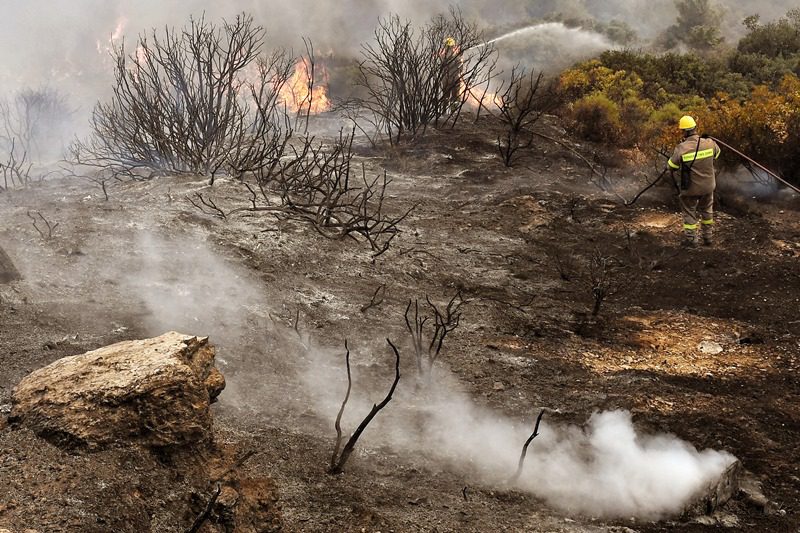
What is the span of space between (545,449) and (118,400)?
231cm

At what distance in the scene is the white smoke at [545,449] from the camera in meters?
3.45

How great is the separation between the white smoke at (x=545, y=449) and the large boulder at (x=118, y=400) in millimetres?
1091

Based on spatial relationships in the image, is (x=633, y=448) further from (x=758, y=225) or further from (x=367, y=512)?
(x=758, y=225)

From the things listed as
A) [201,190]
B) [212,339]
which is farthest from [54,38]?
[212,339]

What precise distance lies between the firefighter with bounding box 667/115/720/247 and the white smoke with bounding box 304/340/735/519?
431 cm

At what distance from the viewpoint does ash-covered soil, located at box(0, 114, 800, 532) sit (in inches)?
125

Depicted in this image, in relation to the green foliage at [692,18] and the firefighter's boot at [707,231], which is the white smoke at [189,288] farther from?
the green foliage at [692,18]

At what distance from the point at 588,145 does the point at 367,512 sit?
10.9 metres

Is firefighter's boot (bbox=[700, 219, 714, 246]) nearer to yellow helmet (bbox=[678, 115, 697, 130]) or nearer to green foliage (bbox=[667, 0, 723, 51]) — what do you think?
yellow helmet (bbox=[678, 115, 697, 130])

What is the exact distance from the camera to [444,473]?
367 cm

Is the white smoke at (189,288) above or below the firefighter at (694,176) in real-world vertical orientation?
below

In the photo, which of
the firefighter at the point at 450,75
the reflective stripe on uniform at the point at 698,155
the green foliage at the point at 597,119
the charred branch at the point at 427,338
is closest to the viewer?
the charred branch at the point at 427,338

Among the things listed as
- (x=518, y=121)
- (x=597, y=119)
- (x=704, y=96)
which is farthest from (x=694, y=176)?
(x=704, y=96)

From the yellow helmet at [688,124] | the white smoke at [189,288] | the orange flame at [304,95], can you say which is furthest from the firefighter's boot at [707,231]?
the orange flame at [304,95]
